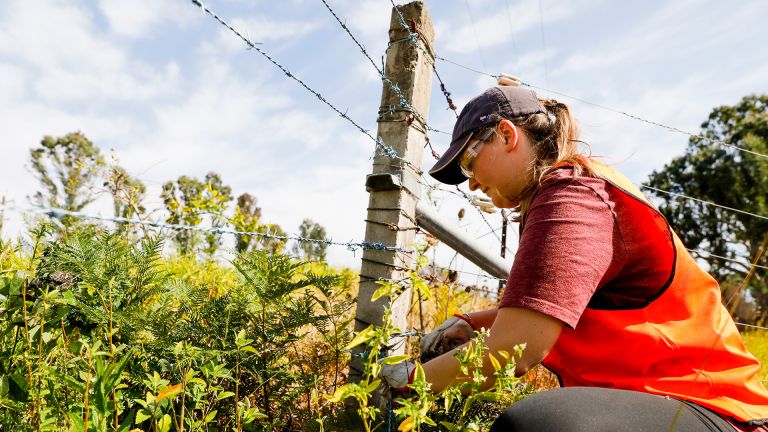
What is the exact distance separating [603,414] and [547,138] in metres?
0.75

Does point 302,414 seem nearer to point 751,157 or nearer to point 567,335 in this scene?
point 567,335

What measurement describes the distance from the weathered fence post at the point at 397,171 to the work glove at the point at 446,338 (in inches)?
11.0

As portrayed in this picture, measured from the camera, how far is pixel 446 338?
64.9 inches

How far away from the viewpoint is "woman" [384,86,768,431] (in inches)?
41.4

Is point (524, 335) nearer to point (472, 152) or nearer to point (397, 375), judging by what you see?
point (397, 375)

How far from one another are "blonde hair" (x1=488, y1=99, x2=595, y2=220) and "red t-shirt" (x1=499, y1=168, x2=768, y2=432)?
14 centimetres

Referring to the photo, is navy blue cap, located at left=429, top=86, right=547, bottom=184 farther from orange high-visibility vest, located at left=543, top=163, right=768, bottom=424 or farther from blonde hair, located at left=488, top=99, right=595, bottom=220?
orange high-visibility vest, located at left=543, top=163, right=768, bottom=424

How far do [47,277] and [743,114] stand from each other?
25040mm

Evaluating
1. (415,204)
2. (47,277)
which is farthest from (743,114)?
(47,277)

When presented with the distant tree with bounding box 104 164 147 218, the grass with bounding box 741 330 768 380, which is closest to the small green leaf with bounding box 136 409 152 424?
the distant tree with bounding box 104 164 147 218

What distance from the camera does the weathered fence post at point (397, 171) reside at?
1.93m

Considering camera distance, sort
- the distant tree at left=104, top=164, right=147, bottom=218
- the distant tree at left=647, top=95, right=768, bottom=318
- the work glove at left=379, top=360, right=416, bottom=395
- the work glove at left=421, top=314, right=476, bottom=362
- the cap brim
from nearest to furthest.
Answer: the work glove at left=379, top=360, right=416, bottom=395
the cap brim
the work glove at left=421, top=314, right=476, bottom=362
the distant tree at left=104, top=164, right=147, bottom=218
the distant tree at left=647, top=95, right=768, bottom=318

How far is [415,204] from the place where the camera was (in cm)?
205

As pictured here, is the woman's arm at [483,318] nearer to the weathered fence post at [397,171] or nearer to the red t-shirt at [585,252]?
the weathered fence post at [397,171]
